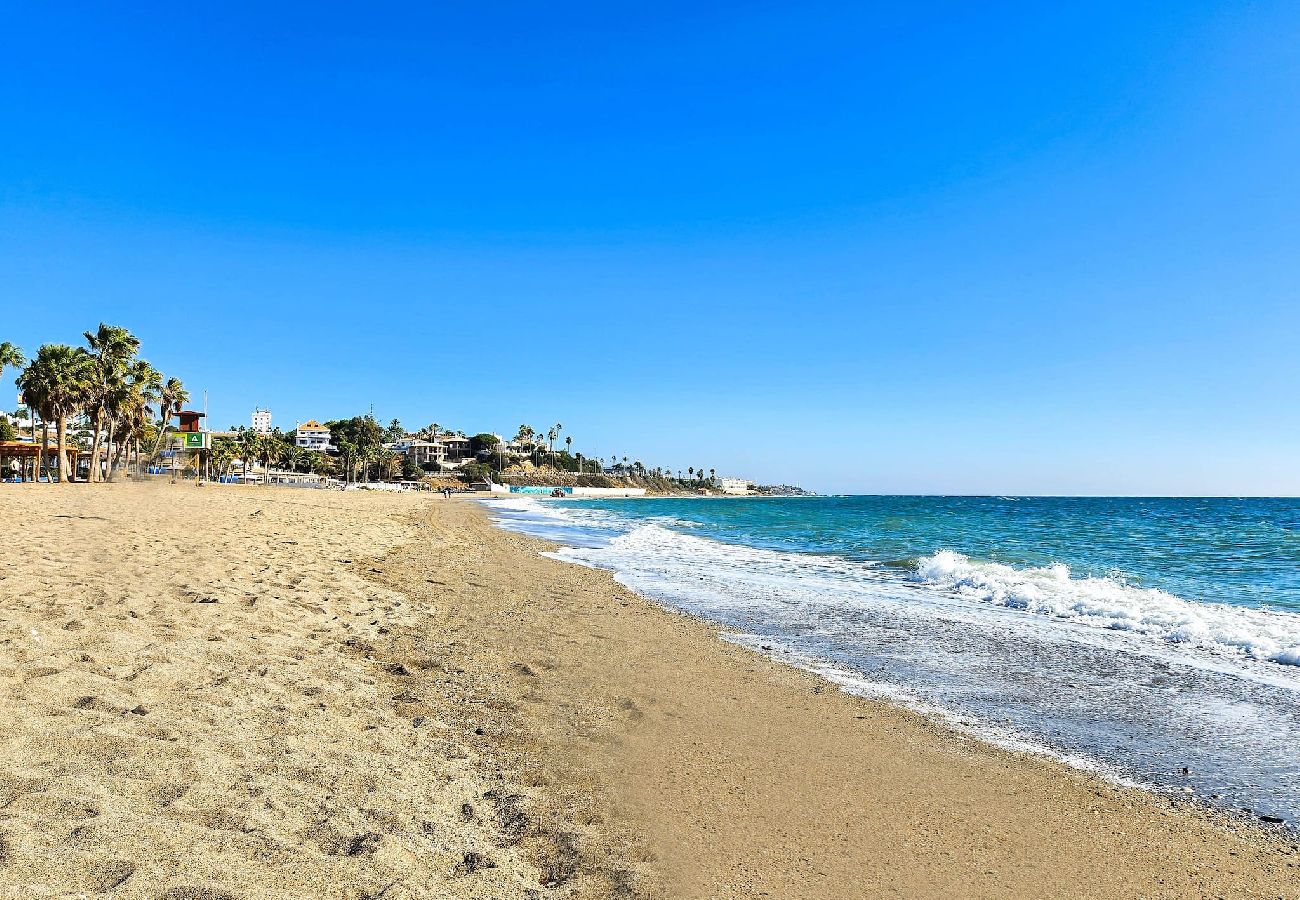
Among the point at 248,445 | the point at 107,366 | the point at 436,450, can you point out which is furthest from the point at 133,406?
the point at 436,450

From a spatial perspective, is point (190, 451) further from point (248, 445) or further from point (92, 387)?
point (92, 387)

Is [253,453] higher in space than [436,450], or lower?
lower

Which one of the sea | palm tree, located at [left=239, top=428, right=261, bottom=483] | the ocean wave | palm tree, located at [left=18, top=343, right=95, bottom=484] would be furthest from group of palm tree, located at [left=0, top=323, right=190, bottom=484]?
the ocean wave

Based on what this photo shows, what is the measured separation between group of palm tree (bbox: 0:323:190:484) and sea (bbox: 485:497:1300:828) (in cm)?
4543

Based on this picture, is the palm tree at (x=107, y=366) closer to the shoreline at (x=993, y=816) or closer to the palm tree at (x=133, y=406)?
the palm tree at (x=133, y=406)

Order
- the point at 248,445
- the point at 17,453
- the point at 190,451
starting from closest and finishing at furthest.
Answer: the point at 17,453 → the point at 190,451 → the point at 248,445

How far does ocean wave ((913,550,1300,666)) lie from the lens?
10.1 m

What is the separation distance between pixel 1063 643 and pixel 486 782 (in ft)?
29.3

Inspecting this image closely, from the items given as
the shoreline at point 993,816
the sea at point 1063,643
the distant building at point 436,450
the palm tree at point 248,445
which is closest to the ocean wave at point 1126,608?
the sea at point 1063,643

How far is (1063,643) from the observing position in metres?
9.99

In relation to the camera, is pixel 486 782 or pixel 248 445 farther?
pixel 248 445

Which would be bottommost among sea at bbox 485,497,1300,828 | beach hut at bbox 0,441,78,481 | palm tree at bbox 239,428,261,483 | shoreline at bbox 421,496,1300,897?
sea at bbox 485,497,1300,828

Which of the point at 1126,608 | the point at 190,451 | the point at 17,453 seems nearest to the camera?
the point at 1126,608

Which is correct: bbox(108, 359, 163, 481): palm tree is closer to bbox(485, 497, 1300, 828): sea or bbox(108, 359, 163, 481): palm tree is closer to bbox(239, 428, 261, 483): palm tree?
bbox(239, 428, 261, 483): palm tree
